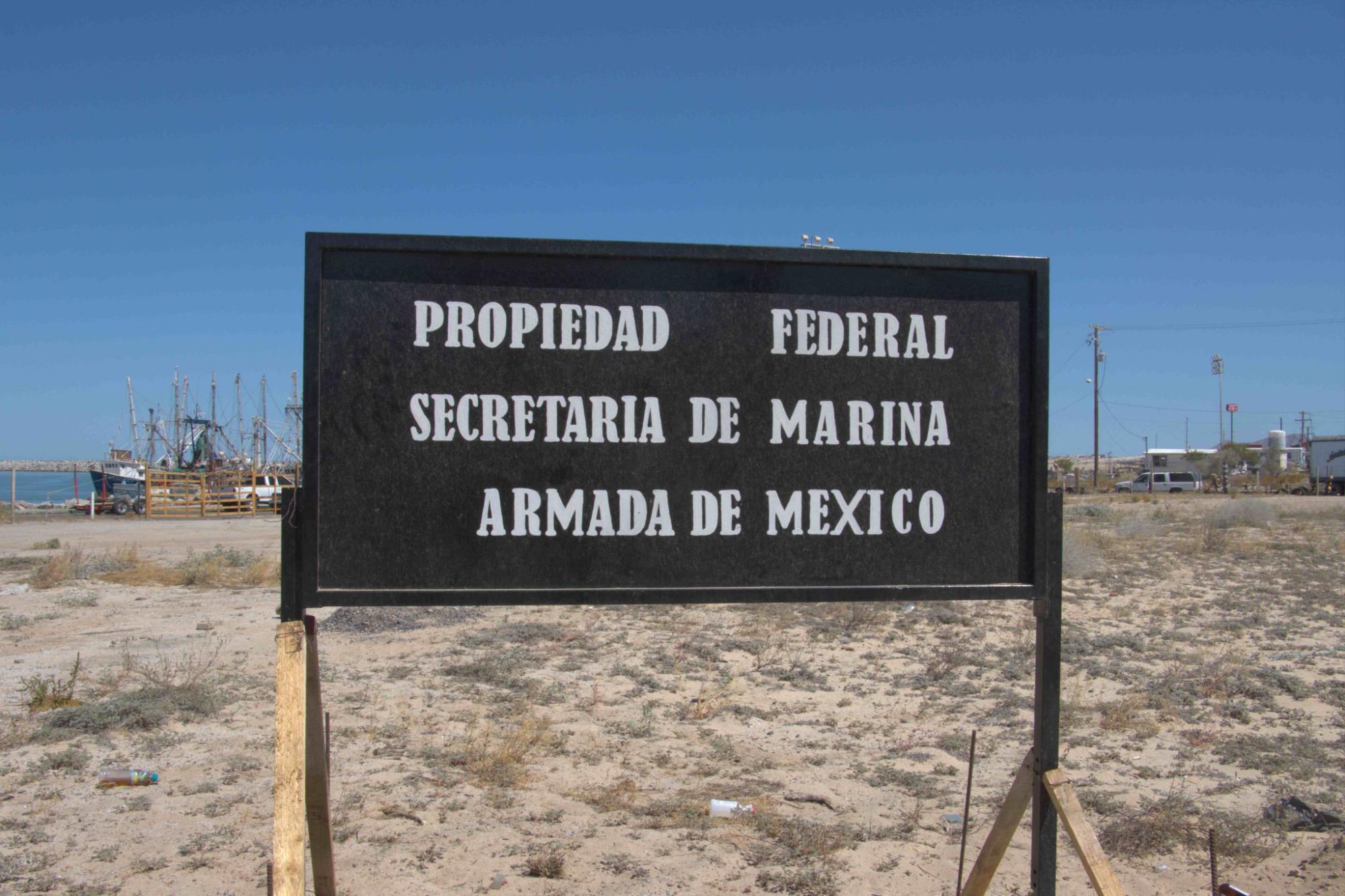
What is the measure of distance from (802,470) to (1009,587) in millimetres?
798

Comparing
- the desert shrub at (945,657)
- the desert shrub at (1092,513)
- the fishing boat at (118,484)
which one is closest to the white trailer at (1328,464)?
the desert shrub at (1092,513)

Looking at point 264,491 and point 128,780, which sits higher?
point 264,491

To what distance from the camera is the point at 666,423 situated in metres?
3.18

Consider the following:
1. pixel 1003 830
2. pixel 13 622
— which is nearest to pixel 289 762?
pixel 1003 830

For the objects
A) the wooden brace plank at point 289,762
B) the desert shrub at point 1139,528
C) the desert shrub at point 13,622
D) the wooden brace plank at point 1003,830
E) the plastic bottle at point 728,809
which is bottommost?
the desert shrub at point 13,622

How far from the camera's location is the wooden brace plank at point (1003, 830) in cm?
326

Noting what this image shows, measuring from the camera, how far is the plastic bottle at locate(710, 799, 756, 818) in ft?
18.1

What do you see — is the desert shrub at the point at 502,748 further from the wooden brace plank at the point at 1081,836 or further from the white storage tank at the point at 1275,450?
the white storage tank at the point at 1275,450

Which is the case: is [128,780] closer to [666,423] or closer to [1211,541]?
[666,423]

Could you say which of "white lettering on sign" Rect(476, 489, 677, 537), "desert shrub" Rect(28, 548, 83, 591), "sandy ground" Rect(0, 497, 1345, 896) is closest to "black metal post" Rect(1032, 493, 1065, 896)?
"white lettering on sign" Rect(476, 489, 677, 537)

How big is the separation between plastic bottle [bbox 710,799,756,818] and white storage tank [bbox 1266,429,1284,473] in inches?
3169

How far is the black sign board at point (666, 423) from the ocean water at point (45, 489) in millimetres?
64119

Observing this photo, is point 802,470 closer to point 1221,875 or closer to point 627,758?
point 1221,875

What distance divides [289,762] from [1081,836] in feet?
7.70
